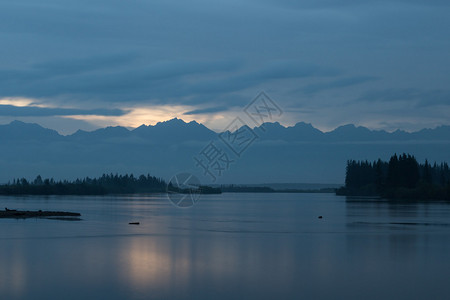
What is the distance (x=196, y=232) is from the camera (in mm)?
51969

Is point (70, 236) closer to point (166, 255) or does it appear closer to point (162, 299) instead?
point (166, 255)

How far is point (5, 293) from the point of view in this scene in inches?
886

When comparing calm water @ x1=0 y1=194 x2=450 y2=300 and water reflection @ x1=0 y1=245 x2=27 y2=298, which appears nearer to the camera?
water reflection @ x1=0 y1=245 x2=27 y2=298

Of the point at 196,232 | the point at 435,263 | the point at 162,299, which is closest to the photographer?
the point at 162,299

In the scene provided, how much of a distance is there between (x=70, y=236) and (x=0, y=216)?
24505mm

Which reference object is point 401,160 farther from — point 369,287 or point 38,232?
point 369,287

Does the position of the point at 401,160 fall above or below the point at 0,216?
above

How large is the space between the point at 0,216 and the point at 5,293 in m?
46.0

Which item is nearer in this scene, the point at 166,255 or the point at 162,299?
the point at 162,299

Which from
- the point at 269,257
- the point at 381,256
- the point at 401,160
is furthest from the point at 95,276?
the point at 401,160

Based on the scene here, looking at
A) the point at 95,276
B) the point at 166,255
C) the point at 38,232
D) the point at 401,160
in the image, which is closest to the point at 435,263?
the point at 166,255

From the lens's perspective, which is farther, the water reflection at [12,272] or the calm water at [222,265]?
the calm water at [222,265]

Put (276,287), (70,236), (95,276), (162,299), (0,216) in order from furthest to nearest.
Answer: (0,216), (70,236), (95,276), (276,287), (162,299)

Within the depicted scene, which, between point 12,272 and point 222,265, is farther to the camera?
point 222,265
